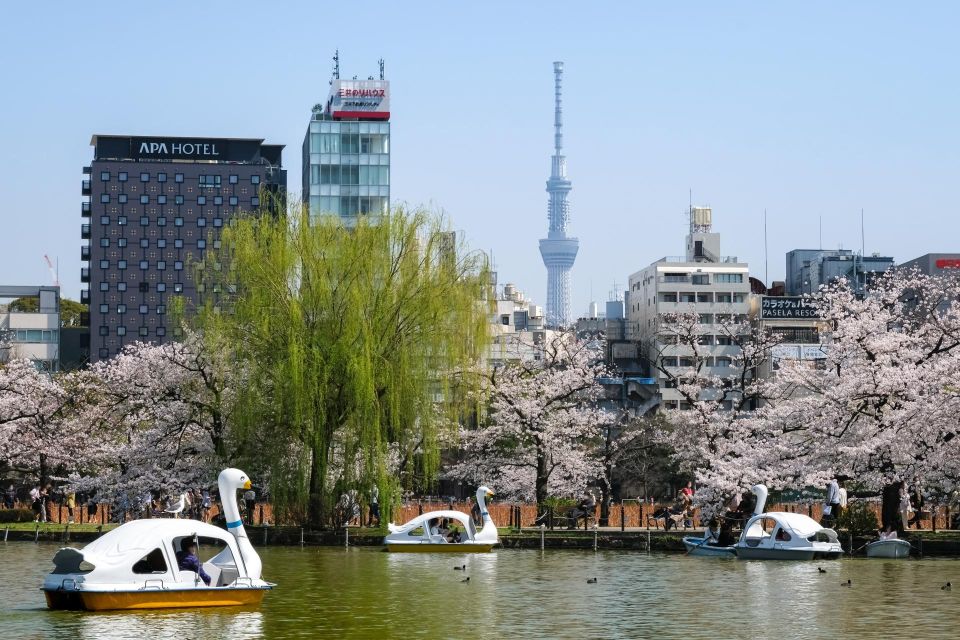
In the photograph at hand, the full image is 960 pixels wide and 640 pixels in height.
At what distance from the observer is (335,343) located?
52.2 m

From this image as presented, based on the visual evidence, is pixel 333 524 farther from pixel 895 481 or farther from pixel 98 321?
pixel 98 321

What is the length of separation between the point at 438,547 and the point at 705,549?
30.2 feet

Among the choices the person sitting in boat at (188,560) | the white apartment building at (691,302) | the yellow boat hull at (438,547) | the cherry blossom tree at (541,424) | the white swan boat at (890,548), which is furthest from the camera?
the white apartment building at (691,302)

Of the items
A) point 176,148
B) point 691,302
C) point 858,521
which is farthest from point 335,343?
point 176,148

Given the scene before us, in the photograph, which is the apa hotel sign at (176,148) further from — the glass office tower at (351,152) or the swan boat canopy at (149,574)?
the swan boat canopy at (149,574)

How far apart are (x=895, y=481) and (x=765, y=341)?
54.3ft

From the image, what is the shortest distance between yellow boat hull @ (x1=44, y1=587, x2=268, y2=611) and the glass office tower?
10943 cm

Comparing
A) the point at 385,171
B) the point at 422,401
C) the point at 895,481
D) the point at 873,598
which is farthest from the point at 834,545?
the point at 385,171

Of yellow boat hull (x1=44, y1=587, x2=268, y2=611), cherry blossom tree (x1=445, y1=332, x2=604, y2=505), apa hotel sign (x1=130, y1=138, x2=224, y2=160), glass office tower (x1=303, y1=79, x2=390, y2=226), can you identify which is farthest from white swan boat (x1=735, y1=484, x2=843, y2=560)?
apa hotel sign (x1=130, y1=138, x2=224, y2=160)

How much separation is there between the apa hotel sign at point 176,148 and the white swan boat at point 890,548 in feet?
439

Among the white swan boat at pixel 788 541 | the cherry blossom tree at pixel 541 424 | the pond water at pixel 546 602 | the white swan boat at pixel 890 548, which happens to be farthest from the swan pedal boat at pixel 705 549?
the cherry blossom tree at pixel 541 424

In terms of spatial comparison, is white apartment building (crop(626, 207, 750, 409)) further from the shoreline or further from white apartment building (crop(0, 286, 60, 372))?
the shoreline

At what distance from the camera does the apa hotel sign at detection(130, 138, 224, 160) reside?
17062cm

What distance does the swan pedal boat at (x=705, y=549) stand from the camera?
160 ft
